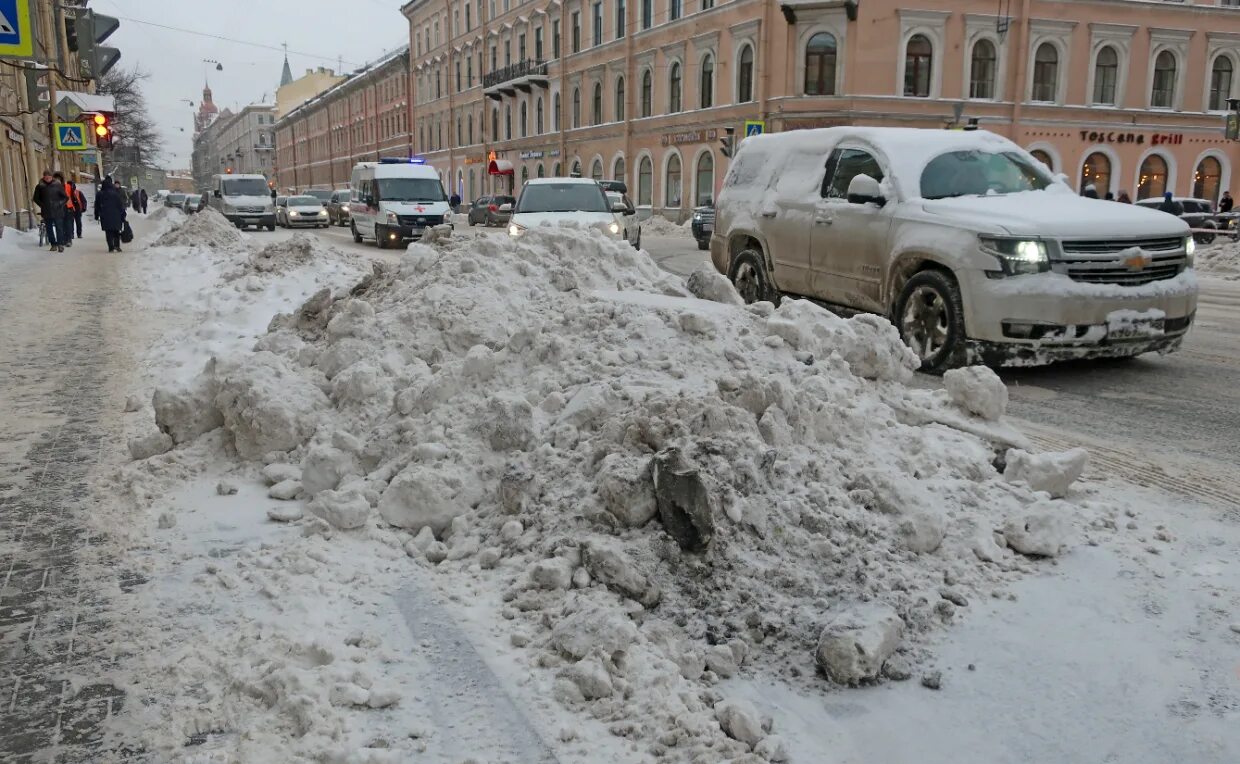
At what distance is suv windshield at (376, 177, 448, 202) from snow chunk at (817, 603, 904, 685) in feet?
77.8

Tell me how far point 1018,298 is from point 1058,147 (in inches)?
1298

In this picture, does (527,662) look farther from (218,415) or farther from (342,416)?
(218,415)

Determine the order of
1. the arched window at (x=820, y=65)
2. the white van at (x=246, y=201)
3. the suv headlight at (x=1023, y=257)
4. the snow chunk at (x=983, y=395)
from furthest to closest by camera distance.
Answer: the white van at (x=246, y=201), the arched window at (x=820, y=65), the suv headlight at (x=1023, y=257), the snow chunk at (x=983, y=395)

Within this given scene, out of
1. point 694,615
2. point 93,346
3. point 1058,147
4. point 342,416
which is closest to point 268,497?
point 342,416

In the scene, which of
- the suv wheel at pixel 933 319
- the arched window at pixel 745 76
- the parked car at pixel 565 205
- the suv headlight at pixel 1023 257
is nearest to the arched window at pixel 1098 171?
the arched window at pixel 745 76

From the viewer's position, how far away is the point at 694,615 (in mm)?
3236

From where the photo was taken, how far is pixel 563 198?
52.2ft

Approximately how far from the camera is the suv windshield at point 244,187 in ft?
118

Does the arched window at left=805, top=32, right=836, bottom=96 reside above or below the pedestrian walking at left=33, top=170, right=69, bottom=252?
above

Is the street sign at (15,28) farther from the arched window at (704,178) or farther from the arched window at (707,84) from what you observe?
the arched window at (707,84)

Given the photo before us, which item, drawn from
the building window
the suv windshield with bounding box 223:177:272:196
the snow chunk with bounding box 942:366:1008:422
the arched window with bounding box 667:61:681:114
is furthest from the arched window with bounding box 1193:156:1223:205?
the snow chunk with bounding box 942:366:1008:422

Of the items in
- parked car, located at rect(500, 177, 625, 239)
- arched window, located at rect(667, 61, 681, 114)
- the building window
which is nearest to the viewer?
parked car, located at rect(500, 177, 625, 239)

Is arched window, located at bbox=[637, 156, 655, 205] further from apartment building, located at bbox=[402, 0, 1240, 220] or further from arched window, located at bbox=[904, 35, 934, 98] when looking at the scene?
arched window, located at bbox=[904, 35, 934, 98]

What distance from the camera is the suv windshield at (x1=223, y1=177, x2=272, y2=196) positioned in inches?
1414
